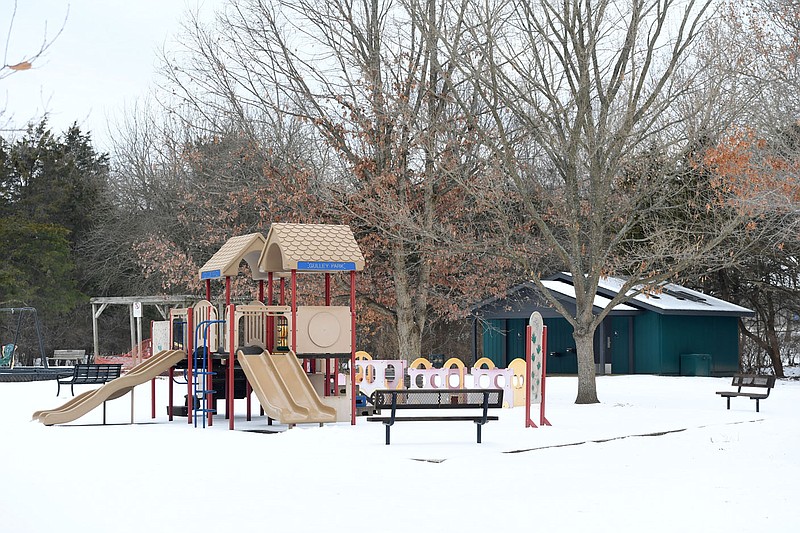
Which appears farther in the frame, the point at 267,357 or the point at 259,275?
the point at 259,275

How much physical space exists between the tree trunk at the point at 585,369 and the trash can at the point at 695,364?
12.9 m

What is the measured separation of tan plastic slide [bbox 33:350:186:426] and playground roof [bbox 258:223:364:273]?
9.19 feet

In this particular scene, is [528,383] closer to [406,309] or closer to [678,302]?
[406,309]

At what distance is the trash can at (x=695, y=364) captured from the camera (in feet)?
113

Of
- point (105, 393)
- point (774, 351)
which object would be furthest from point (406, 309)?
point (774, 351)

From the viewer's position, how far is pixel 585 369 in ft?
74.7

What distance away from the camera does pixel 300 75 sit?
28.8 m

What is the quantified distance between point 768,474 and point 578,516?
11.5ft

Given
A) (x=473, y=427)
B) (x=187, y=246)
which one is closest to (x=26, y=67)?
(x=473, y=427)

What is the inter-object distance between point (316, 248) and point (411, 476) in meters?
8.07

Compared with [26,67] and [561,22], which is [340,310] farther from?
[26,67]

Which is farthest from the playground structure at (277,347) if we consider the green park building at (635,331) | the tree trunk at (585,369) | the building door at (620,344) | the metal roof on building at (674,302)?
the building door at (620,344)

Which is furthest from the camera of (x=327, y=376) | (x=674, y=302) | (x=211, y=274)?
(x=674, y=302)

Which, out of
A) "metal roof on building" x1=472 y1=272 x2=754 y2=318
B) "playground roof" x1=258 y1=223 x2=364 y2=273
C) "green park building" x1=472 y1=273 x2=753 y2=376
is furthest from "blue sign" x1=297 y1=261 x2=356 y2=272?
"green park building" x1=472 y1=273 x2=753 y2=376
